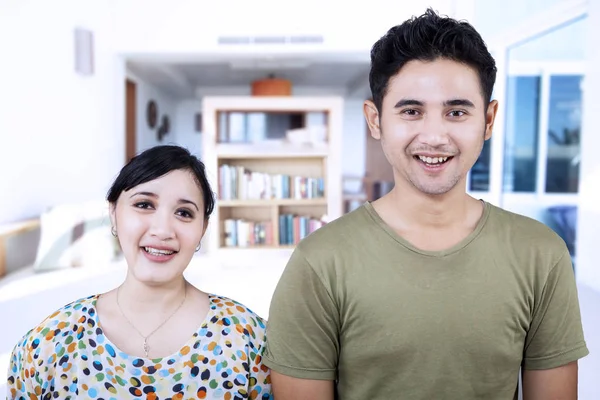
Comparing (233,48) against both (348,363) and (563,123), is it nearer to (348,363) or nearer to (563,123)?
(563,123)

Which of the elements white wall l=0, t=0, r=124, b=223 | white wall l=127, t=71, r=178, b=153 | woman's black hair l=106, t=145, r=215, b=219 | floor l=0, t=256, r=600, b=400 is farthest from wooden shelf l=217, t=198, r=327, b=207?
woman's black hair l=106, t=145, r=215, b=219

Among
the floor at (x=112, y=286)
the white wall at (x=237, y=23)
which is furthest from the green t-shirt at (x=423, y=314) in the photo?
the white wall at (x=237, y=23)

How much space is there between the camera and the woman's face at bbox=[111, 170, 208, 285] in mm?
1160

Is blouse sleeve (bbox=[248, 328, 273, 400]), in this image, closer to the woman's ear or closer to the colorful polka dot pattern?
the colorful polka dot pattern

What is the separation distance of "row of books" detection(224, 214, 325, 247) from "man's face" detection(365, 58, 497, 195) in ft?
13.6

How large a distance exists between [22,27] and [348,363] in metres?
4.53

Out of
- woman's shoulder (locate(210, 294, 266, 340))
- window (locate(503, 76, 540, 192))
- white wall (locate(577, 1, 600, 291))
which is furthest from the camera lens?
window (locate(503, 76, 540, 192))

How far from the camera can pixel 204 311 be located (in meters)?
1.22

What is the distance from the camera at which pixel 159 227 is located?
1.15 metres

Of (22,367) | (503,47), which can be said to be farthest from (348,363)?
(503,47)

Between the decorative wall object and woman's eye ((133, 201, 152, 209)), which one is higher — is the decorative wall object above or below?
above

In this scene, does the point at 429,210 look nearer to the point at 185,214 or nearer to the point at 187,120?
the point at 185,214

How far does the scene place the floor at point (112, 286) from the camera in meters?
2.03

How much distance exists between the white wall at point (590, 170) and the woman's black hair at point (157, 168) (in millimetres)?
3015
